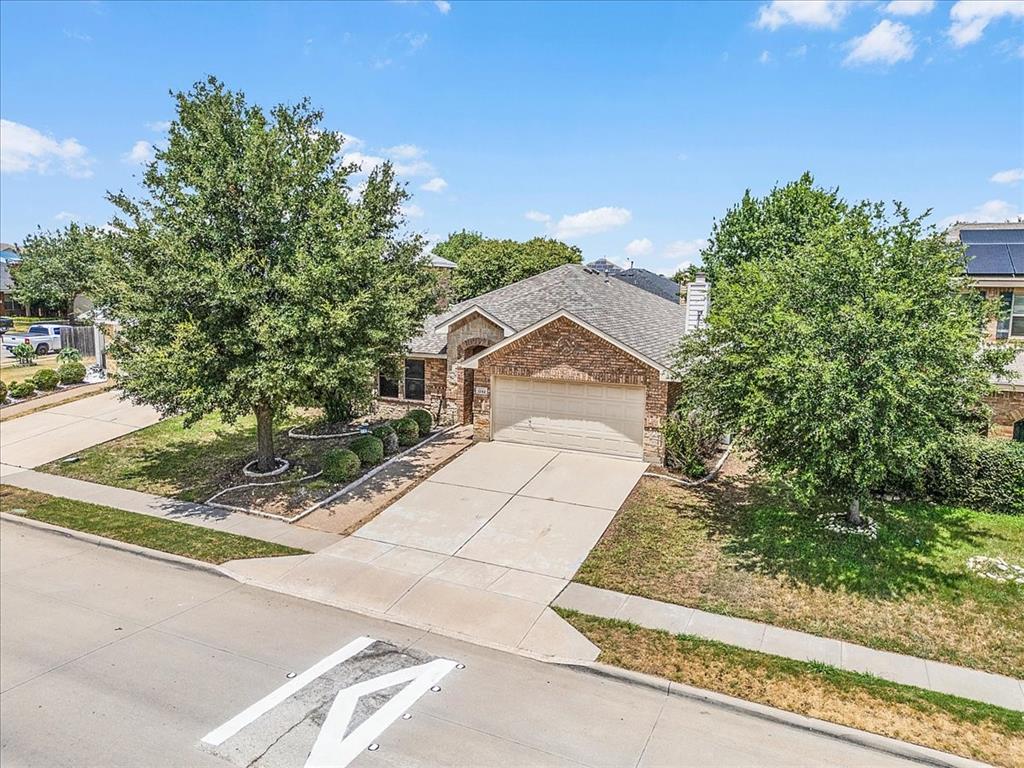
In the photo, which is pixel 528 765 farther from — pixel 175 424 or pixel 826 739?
pixel 175 424

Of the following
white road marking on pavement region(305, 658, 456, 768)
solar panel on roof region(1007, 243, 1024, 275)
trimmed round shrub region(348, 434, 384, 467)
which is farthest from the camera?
solar panel on roof region(1007, 243, 1024, 275)

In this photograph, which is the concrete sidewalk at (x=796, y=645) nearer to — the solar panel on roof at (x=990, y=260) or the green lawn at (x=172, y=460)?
the green lawn at (x=172, y=460)

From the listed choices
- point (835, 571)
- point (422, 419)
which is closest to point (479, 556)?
point (835, 571)

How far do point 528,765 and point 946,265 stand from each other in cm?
1071

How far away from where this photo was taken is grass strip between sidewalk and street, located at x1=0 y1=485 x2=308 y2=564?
12234 millimetres

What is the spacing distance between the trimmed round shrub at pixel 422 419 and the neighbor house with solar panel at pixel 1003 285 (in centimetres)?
1499

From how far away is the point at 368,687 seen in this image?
802cm

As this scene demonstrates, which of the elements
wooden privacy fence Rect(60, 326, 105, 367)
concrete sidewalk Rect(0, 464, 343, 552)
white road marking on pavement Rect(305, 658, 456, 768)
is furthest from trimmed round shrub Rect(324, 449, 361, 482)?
wooden privacy fence Rect(60, 326, 105, 367)

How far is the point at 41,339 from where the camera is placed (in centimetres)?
3666

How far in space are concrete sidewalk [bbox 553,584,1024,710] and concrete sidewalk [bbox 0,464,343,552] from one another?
5.62m

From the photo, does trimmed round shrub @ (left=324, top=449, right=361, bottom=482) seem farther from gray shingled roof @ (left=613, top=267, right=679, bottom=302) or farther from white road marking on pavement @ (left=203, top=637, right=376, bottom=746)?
gray shingled roof @ (left=613, top=267, right=679, bottom=302)

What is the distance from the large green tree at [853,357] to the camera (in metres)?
10.3

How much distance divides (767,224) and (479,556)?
899 inches

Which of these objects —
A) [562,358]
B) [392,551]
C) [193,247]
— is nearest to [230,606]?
[392,551]
